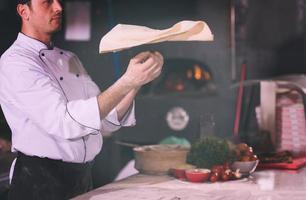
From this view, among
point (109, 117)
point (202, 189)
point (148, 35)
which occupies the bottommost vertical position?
point (202, 189)

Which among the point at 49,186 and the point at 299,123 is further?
the point at 299,123

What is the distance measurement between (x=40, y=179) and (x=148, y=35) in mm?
631

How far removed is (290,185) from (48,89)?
A: 3.28 ft

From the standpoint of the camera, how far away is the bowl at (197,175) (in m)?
1.95

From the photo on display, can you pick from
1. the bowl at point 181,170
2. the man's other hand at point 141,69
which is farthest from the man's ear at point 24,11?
the bowl at point 181,170

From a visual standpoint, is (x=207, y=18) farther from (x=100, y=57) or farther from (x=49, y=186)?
(x=49, y=186)

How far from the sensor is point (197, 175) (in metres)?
1.95

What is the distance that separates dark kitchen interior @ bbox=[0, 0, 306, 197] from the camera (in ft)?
6.72

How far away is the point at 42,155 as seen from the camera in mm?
1742

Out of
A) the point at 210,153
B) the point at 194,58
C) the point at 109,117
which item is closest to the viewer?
the point at 109,117

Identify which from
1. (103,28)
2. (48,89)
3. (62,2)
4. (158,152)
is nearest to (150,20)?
(103,28)

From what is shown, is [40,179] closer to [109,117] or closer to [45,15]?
[109,117]

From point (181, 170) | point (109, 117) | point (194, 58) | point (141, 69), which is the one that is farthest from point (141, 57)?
point (194, 58)

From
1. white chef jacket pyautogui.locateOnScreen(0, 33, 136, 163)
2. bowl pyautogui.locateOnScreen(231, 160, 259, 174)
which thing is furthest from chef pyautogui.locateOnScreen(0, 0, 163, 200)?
bowl pyautogui.locateOnScreen(231, 160, 259, 174)
